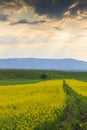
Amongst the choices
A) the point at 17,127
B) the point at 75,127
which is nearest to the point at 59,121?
the point at 75,127

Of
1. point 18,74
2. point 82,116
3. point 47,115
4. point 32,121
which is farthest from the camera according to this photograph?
point 18,74

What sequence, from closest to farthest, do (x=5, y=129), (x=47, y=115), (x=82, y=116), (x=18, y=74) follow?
(x=5, y=129) → (x=47, y=115) → (x=82, y=116) → (x=18, y=74)

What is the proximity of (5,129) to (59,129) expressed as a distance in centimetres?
383

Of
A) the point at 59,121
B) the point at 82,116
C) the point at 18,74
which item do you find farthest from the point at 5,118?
the point at 18,74

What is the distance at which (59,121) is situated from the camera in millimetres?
21453

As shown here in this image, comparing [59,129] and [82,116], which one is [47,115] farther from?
Answer: [82,116]

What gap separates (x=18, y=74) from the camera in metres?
144

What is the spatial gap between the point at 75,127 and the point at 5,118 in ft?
13.8

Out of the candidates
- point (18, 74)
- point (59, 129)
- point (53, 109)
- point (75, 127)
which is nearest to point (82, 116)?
point (53, 109)

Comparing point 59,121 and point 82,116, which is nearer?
point 59,121

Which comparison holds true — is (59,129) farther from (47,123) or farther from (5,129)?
(5,129)

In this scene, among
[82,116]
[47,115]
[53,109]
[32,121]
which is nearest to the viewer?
[32,121]

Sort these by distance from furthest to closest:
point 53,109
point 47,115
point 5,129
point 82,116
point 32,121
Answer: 1. point 82,116
2. point 53,109
3. point 47,115
4. point 32,121
5. point 5,129

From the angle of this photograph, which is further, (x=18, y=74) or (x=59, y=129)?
(x=18, y=74)
